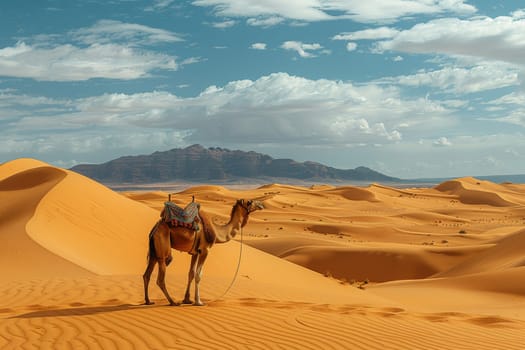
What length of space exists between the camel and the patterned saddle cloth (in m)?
0.07

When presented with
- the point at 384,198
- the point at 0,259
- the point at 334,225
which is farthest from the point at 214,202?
the point at 0,259

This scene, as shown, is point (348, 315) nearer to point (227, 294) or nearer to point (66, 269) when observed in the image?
point (227, 294)

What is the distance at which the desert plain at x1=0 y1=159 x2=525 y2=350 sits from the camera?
8695 mm

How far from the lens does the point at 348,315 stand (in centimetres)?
1032

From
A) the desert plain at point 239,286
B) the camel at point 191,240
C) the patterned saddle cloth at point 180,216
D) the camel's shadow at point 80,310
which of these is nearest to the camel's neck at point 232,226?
the camel at point 191,240

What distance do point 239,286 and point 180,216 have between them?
427 centimetres

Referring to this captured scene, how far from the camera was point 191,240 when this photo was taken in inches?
403

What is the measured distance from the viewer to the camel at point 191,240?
33.1 ft

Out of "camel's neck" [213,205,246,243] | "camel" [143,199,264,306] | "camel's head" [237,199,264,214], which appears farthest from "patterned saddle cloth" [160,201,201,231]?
"camel's head" [237,199,264,214]

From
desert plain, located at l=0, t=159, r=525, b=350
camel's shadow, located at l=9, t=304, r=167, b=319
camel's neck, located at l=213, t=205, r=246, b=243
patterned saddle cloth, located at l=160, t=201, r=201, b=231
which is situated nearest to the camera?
desert plain, located at l=0, t=159, r=525, b=350

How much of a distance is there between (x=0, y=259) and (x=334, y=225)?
2952cm

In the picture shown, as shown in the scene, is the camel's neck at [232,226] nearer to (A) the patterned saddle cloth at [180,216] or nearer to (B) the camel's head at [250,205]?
(B) the camel's head at [250,205]

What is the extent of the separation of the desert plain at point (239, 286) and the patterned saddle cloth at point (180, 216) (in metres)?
0.91

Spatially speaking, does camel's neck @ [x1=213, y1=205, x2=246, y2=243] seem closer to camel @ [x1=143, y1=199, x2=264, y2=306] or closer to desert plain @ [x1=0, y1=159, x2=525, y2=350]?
camel @ [x1=143, y1=199, x2=264, y2=306]
